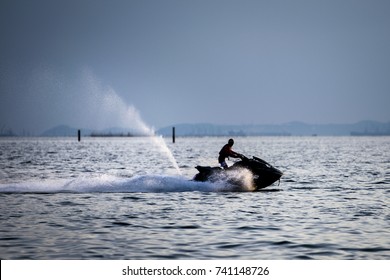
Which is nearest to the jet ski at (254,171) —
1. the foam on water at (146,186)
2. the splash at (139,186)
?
the foam on water at (146,186)

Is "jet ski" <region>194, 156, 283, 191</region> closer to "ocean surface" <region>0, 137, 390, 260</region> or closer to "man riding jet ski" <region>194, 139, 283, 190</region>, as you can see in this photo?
"man riding jet ski" <region>194, 139, 283, 190</region>

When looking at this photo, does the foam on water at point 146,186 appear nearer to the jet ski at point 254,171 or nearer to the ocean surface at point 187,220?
the ocean surface at point 187,220

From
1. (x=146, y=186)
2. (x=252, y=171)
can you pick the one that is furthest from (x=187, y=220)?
(x=146, y=186)

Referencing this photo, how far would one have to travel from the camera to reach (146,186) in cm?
3177

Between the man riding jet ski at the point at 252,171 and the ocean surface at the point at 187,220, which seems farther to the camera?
the man riding jet ski at the point at 252,171

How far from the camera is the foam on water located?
30.1m

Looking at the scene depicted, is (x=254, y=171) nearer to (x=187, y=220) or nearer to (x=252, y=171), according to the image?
(x=252, y=171)

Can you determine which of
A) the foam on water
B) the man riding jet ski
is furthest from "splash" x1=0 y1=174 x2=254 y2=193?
the man riding jet ski

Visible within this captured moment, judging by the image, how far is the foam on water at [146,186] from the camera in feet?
98.8

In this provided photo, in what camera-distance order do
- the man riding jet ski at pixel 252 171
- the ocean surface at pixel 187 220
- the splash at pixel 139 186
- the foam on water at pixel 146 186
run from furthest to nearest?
the splash at pixel 139 186 < the foam on water at pixel 146 186 < the man riding jet ski at pixel 252 171 < the ocean surface at pixel 187 220

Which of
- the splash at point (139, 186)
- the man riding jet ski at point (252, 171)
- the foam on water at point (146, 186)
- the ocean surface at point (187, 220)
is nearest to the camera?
the ocean surface at point (187, 220)

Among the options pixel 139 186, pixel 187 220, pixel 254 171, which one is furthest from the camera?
pixel 139 186
